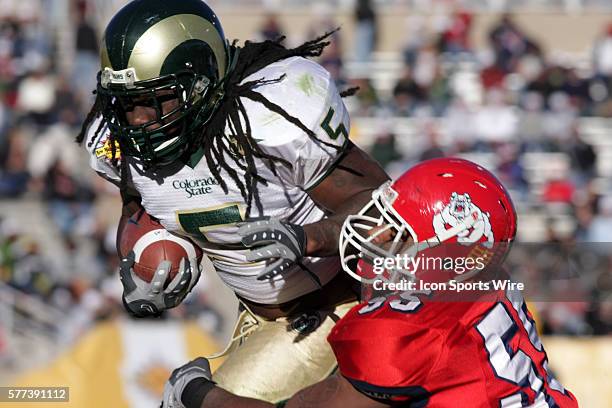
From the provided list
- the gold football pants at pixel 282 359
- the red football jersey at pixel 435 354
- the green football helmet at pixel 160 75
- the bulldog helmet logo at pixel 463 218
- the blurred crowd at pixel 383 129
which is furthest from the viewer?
the blurred crowd at pixel 383 129

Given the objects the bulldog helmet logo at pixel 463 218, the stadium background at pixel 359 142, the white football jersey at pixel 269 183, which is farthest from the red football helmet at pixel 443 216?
the stadium background at pixel 359 142

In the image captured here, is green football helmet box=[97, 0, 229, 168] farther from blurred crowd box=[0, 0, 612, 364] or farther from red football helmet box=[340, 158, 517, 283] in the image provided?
blurred crowd box=[0, 0, 612, 364]

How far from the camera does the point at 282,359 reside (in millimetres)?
3451

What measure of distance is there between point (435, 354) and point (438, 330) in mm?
61

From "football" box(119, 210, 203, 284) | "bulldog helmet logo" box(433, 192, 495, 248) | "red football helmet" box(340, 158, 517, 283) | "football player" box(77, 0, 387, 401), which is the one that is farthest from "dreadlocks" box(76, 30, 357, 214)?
"bulldog helmet logo" box(433, 192, 495, 248)

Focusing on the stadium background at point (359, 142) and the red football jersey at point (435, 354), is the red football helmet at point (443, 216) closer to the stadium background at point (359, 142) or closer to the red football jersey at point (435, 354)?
the red football jersey at point (435, 354)

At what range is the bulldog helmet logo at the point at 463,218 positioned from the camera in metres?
2.83

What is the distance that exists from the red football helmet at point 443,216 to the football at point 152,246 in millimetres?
747

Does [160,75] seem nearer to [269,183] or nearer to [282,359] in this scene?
[269,183]

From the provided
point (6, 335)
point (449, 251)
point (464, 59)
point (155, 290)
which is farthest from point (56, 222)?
point (449, 251)

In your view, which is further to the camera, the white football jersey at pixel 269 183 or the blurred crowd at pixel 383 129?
the blurred crowd at pixel 383 129

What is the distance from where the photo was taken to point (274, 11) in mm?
13055

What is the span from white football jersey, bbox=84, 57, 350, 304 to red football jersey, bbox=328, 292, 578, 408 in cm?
62

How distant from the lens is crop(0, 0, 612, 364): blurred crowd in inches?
347
